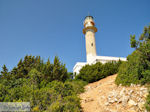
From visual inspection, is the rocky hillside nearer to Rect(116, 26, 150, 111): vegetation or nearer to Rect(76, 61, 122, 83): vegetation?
Rect(116, 26, 150, 111): vegetation

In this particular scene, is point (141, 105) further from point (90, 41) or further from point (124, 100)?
point (90, 41)

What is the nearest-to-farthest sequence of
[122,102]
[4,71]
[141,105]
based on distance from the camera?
[141,105], [122,102], [4,71]

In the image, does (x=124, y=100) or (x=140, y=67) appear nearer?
(x=124, y=100)

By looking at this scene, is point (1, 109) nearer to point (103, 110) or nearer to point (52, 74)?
point (103, 110)

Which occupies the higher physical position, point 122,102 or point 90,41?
point 90,41

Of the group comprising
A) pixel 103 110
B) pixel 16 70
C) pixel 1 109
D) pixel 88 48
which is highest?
pixel 88 48

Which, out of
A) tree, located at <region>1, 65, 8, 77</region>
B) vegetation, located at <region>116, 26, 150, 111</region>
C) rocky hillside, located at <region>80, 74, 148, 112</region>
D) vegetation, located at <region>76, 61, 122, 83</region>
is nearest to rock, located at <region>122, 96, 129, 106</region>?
rocky hillside, located at <region>80, 74, 148, 112</region>

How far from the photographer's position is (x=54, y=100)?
5.10 metres

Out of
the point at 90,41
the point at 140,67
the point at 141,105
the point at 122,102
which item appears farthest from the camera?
the point at 90,41

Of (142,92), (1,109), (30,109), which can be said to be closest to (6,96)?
(1,109)

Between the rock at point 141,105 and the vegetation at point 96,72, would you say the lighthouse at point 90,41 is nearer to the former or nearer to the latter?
the vegetation at point 96,72

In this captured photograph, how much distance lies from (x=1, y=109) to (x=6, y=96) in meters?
1.03

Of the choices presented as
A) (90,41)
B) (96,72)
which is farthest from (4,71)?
(90,41)

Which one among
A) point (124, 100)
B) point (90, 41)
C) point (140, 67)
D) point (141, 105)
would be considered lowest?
point (141, 105)
